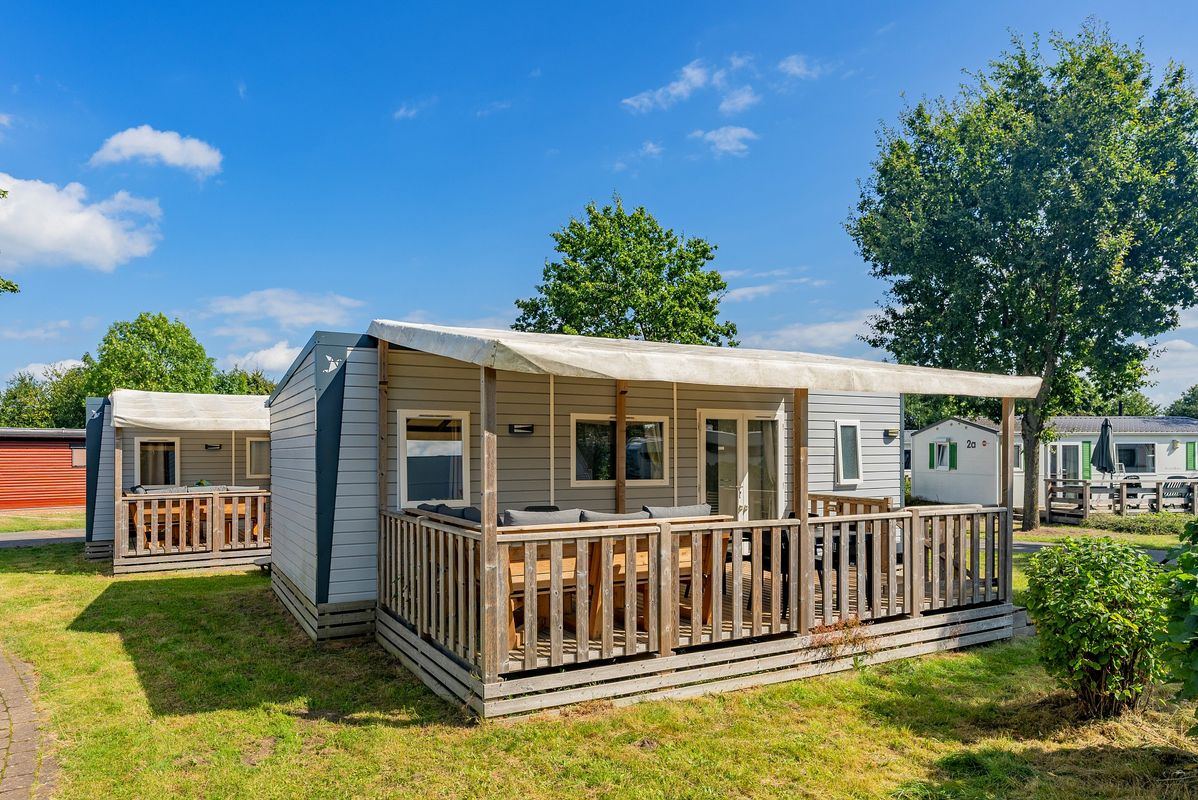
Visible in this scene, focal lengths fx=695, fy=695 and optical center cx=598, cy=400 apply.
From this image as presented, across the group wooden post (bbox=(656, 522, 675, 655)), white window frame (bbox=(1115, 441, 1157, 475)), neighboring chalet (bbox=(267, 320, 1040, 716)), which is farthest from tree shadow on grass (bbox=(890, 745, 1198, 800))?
white window frame (bbox=(1115, 441, 1157, 475))

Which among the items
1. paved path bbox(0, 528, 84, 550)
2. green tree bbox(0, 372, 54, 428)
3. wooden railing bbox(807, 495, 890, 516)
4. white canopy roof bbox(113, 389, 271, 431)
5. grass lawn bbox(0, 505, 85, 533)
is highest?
→ green tree bbox(0, 372, 54, 428)

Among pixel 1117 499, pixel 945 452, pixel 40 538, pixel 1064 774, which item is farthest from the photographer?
pixel 945 452

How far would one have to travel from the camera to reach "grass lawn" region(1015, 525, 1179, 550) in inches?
563

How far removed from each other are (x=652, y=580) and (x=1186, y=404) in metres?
70.7

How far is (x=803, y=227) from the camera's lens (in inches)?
725

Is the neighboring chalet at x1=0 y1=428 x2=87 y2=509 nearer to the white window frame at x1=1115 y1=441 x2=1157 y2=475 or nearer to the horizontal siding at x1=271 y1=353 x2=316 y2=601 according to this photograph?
the horizontal siding at x1=271 y1=353 x2=316 y2=601

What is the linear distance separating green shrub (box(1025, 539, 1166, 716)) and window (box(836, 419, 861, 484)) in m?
6.83

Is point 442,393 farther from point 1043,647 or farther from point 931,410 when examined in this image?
point 931,410

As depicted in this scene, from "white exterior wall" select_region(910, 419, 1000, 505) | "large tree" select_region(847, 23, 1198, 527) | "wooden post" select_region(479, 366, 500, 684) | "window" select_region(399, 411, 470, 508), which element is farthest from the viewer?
"white exterior wall" select_region(910, 419, 1000, 505)

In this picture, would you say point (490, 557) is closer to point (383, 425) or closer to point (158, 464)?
point (383, 425)

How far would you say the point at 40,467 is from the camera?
26234 millimetres

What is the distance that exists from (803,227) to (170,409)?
15.1m

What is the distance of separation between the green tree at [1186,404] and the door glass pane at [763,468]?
62508 mm

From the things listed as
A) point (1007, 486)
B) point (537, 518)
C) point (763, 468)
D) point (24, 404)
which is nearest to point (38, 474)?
point (24, 404)
